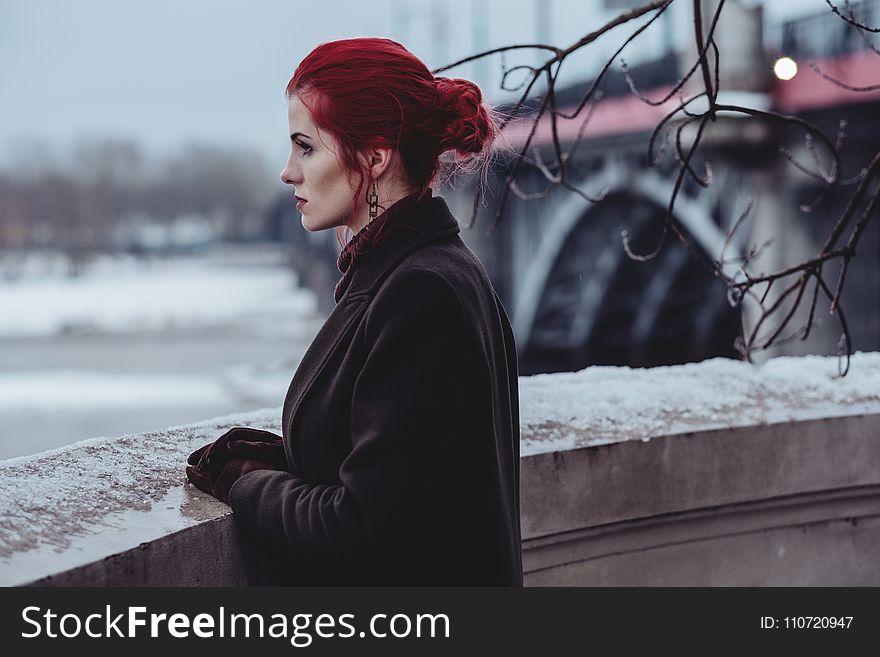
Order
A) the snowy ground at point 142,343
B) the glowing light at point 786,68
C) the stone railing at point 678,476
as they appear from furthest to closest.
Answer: the snowy ground at point 142,343, the glowing light at point 786,68, the stone railing at point 678,476

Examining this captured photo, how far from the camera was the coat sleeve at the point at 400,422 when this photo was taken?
1.29 metres

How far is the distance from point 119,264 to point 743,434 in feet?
183

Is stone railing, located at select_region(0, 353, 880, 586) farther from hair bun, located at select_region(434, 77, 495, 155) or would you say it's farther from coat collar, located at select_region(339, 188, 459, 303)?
hair bun, located at select_region(434, 77, 495, 155)

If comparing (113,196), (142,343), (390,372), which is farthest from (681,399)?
(113,196)

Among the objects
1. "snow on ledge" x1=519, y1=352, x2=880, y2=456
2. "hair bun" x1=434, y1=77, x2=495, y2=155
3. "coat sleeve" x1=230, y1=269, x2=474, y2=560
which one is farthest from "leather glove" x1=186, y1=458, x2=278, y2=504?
"snow on ledge" x1=519, y1=352, x2=880, y2=456

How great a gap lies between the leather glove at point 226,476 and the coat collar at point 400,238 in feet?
0.85

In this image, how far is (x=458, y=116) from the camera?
1458 millimetres

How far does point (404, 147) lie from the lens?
1458 mm

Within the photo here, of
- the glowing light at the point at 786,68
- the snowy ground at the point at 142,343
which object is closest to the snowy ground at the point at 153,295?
the snowy ground at the point at 142,343

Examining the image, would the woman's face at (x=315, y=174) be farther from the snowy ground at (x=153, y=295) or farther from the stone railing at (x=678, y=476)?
the snowy ground at (x=153, y=295)

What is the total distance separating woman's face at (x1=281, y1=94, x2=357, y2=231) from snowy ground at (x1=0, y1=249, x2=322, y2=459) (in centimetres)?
1835

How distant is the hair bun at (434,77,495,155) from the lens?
4.74 ft

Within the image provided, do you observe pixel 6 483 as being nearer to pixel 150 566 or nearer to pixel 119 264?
pixel 150 566

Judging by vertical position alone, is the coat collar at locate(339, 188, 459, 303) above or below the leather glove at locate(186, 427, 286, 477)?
above
